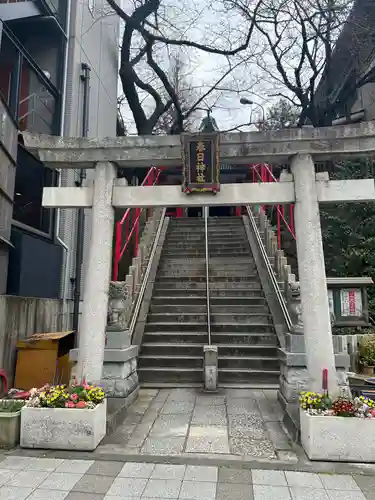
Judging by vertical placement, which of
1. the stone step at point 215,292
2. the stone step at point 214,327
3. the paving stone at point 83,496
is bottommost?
the paving stone at point 83,496

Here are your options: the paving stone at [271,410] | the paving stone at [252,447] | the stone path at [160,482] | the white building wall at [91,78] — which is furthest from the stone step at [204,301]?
the stone path at [160,482]

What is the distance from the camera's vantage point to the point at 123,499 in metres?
3.58

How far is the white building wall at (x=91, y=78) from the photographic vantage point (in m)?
10.4

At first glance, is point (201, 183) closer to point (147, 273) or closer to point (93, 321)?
point (93, 321)

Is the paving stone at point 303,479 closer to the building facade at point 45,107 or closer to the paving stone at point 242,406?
the paving stone at point 242,406

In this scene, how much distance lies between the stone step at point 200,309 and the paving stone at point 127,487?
608 cm

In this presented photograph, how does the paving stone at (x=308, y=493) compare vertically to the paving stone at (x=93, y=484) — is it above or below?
below

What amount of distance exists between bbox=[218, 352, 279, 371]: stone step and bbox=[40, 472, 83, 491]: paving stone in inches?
189

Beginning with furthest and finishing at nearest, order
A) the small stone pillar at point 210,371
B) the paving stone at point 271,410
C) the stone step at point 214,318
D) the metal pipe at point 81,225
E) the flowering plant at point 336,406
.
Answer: the metal pipe at point 81,225
the stone step at point 214,318
the small stone pillar at point 210,371
the paving stone at point 271,410
the flowering plant at point 336,406

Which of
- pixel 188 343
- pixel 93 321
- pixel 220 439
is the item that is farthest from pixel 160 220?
pixel 220 439

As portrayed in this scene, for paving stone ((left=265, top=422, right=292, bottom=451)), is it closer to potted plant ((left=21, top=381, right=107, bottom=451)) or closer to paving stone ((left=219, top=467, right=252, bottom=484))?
paving stone ((left=219, top=467, right=252, bottom=484))

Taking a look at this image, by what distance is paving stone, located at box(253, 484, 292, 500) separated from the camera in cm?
364

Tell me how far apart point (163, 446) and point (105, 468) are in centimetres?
93

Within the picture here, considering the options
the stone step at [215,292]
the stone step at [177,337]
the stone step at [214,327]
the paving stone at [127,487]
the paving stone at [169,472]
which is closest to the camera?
the paving stone at [127,487]
